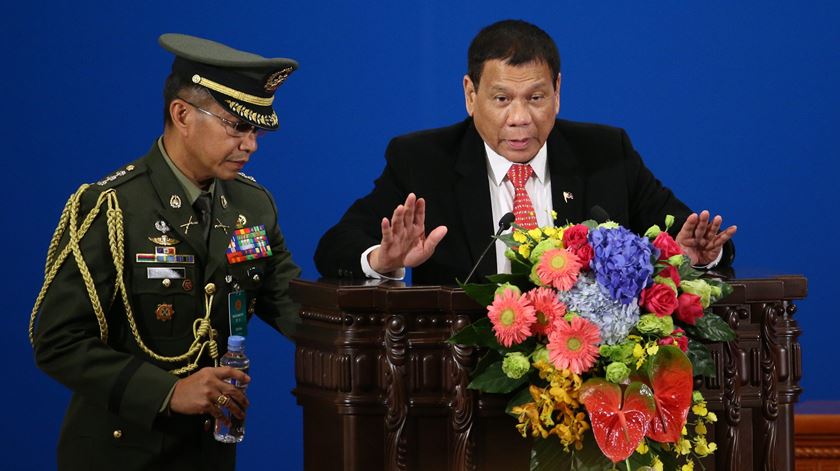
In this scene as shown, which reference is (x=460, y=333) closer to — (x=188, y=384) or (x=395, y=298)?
(x=395, y=298)

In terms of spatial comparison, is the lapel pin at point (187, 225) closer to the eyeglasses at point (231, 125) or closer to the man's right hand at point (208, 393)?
the eyeglasses at point (231, 125)

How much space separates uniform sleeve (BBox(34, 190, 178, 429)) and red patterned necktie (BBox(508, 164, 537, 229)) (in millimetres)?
778

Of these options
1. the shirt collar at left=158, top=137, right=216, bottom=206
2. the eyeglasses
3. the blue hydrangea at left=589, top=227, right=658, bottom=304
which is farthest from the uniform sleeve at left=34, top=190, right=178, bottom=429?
the blue hydrangea at left=589, top=227, right=658, bottom=304

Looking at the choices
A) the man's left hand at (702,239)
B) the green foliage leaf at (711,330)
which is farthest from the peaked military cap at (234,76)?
the green foliage leaf at (711,330)

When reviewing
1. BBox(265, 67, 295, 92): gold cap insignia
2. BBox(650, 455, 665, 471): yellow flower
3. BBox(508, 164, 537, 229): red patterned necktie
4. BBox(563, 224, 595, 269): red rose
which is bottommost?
BBox(650, 455, 665, 471): yellow flower

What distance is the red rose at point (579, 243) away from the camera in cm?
161

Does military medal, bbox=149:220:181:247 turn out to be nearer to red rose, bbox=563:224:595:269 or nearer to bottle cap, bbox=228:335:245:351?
bottle cap, bbox=228:335:245:351

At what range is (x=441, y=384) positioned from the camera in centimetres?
177

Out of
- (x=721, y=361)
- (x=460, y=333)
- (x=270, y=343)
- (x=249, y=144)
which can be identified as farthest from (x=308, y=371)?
(x=270, y=343)

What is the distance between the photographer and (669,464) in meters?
1.67

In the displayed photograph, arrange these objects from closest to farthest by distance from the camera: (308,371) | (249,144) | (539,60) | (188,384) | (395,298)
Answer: (395,298), (308,371), (188,384), (249,144), (539,60)

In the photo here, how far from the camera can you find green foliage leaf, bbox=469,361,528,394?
1626 millimetres

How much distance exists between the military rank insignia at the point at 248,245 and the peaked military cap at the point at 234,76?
0.23m

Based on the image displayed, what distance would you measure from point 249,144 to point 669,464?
40.5 inches
